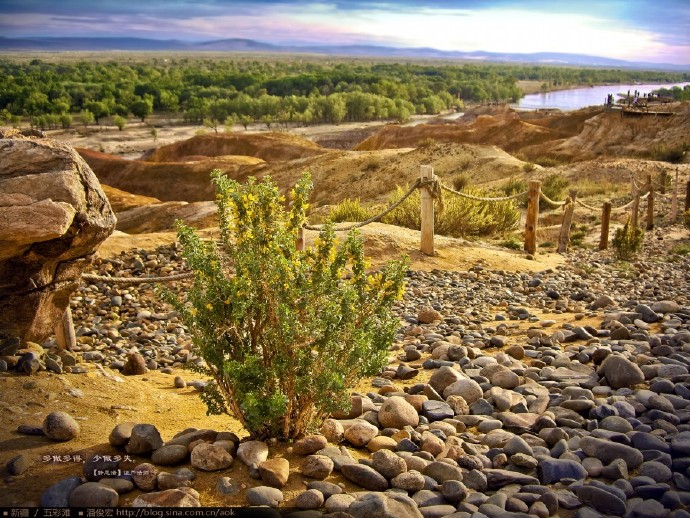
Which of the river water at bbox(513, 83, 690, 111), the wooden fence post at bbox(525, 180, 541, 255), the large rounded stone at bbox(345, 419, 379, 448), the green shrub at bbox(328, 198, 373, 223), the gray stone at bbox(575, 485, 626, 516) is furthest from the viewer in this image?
the river water at bbox(513, 83, 690, 111)

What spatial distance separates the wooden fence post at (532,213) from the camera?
1027 centimetres

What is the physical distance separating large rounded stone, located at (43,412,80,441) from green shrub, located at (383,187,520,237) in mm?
8867

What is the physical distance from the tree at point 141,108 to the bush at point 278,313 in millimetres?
74468

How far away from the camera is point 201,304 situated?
3357 mm

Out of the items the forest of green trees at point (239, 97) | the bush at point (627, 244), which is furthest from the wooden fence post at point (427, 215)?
the forest of green trees at point (239, 97)

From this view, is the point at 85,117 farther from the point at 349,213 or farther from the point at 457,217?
the point at 457,217

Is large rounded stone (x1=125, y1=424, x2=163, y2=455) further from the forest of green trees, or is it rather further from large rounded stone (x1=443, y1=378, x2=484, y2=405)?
the forest of green trees

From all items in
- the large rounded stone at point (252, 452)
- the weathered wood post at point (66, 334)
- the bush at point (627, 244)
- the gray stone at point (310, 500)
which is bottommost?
the bush at point (627, 244)

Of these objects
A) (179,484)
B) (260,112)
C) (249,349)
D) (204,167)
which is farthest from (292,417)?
(260,112)

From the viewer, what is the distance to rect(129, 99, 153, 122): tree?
72.7 meters

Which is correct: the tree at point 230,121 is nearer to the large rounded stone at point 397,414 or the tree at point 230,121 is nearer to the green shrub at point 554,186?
the green shrub at point 554,186

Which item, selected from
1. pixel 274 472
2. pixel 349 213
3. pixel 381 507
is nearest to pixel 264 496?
pixel 274 472

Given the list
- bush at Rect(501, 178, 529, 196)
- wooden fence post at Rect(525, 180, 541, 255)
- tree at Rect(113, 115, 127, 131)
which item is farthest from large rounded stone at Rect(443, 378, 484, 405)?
tree at Rect(113, 115, 127, 131)

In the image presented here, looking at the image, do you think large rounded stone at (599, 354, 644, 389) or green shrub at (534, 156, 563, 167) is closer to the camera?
large rounded stone at (599, 354, 644, 389)
